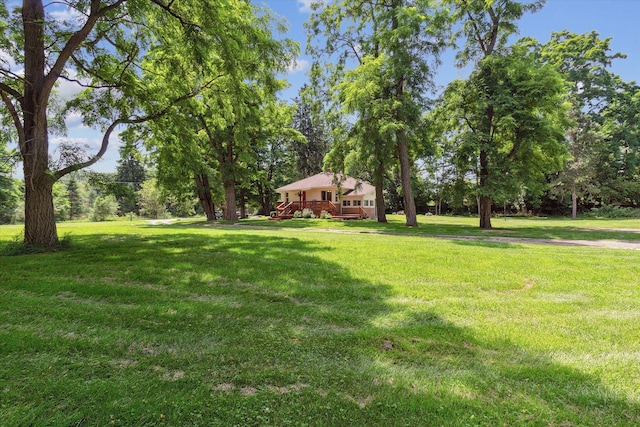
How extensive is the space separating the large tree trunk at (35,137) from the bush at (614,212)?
4261 centimetres

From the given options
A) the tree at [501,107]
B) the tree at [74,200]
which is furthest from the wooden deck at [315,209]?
the tree at [74,200]

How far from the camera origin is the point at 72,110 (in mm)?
9883

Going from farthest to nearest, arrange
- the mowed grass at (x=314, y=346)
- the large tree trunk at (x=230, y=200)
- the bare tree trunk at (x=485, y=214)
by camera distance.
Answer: the large tree trunk at (x=230, y=200) < the bare tree trunk at (x=485, y=214) < the mowed grass at (x=314, y=346)

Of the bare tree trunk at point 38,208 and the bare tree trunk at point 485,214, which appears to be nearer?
the bare tree trunk at point 38,208

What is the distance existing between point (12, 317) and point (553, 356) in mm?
5772

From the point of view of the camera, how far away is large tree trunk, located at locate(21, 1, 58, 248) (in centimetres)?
772

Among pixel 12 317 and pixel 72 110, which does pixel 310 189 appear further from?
pixel 12 317

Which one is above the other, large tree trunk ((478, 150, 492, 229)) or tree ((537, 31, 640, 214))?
tree ((537, 31, 640, 214))

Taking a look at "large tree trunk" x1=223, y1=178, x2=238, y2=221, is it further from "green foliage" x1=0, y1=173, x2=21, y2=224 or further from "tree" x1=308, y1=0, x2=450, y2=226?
"green foliage" x1=0, y1=173, x2=21, y2=224

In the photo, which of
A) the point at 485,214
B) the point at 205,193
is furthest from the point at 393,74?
the point at 205,193

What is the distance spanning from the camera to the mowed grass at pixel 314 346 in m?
2.25

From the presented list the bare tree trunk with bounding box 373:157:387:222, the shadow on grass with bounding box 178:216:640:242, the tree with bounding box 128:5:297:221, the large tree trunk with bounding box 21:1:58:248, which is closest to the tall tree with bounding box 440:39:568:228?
the shadow on grass with bounding box 178:216:640:242

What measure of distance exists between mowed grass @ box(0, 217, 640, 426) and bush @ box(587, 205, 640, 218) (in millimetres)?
34240

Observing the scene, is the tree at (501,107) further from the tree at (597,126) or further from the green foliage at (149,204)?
the green foliage at (149,204)
